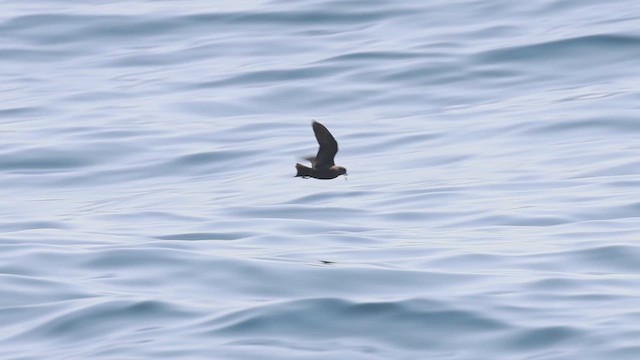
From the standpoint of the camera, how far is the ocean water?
8617 millimetres

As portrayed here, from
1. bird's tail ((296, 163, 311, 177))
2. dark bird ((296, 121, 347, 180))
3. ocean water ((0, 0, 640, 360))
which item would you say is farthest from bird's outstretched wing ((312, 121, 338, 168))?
→ ocean water ((0, 0, 640, 360))

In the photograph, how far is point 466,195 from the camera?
1297cm

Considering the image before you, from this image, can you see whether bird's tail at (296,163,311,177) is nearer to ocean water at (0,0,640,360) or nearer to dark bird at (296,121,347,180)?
dark bird at (296,121,347,180)

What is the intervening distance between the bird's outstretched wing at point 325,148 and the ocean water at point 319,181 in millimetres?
495

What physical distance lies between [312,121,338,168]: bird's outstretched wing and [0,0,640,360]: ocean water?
19.5 inches

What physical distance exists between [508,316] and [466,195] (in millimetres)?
4384

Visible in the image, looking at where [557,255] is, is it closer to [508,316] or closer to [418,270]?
[418,270]

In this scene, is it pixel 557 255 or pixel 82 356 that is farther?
pixel 557 255

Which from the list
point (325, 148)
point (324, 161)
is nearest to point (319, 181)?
point (324, 161)

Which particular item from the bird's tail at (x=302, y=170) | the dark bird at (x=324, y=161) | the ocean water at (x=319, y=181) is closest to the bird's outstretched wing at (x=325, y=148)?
the dark bird at (x=324, y=161)

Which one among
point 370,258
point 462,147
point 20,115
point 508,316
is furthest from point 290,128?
→ point 508,316

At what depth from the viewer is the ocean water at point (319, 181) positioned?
28.3 feet

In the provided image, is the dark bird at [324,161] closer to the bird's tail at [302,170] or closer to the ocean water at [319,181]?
the bird's tail at [302,170]

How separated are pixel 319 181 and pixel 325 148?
10.9 ft
